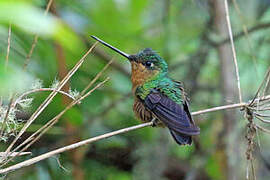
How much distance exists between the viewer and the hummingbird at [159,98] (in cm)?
228

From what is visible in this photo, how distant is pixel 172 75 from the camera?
3.89 metres

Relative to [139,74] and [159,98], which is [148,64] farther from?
[159,98]

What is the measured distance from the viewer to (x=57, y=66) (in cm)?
310

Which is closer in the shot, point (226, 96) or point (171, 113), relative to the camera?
point (171, 113)

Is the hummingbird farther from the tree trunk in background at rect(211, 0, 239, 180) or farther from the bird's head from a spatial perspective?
the tree trunk in background at rect(211, 0, 239, 180)

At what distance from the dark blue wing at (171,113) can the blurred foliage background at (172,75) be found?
535 millimetres

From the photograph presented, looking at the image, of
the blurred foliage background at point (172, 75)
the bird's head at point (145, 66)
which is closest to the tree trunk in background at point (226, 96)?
the blurred foliage background at point (172, 75)

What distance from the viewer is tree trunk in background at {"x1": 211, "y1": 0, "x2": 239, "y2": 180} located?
3.36 meters

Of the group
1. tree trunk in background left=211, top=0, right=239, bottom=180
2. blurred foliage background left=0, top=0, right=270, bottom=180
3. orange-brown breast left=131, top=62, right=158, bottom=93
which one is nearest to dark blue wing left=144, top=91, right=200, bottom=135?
orange-brown breast left=131, top=62, right=158, bottom=93

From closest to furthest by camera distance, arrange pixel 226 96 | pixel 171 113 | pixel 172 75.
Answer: pixel 171 113 → pixel 226 96 → pixel 172 75

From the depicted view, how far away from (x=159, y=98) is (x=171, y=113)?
300 mm

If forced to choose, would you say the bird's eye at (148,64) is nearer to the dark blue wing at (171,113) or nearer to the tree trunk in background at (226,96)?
the dark blue wing at (171,113)

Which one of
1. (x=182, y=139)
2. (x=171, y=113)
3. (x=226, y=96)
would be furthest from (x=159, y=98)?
(x=226, y=96)

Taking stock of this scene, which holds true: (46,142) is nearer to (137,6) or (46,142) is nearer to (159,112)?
(159,112)
